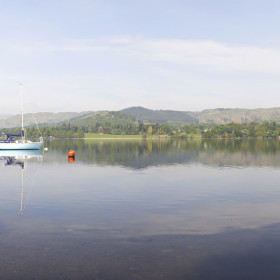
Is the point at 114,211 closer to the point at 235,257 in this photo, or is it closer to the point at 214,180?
the point at 235,257

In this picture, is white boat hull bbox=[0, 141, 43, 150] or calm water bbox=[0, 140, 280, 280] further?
white boat hull bbox=[0, 141, 43, 150]

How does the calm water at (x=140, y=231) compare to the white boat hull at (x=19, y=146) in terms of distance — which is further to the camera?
the white boat hull at (x=19, y=146)

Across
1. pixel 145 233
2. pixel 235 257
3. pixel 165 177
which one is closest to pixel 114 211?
pixel 145 233

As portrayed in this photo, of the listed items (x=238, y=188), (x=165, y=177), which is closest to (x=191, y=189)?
(x=238, y=188)

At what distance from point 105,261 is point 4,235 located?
1088cm

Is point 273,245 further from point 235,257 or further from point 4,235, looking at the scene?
point 4,235

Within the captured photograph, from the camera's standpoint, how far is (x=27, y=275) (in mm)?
19750

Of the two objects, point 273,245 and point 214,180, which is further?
point 214,180

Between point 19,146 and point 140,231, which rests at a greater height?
point 19,146

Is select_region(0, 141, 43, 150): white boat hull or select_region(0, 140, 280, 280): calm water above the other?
select_region(0, 141, 43, 150): white boat hull

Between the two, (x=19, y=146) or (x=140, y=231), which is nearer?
(x=140, y=231)

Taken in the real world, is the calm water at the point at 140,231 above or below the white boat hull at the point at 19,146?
below

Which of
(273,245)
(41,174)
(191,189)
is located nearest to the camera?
→ (273,245)

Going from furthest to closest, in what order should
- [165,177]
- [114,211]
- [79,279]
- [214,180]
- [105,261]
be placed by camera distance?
1. [165,177]
2. [214,180]
3. [114,211]
4. [105,261]
5. [79,279]
